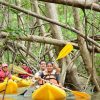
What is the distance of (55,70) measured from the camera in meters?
8.61

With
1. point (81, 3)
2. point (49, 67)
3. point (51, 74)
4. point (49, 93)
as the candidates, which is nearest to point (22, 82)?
point (51, 74)

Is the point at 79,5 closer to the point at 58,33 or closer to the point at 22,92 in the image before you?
the point at 22,92

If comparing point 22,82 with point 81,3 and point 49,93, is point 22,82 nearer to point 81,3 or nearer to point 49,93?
point 49,93

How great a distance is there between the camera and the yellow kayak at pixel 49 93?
694 centimetres

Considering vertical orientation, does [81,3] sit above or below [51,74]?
above

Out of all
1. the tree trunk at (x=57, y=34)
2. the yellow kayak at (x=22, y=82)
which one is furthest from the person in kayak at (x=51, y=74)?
the yellow kayak at (x=22, y=82)

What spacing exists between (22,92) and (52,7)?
2.12 meters

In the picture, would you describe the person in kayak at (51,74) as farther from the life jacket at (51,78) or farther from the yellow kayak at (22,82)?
the yellow kayak at (22,82)

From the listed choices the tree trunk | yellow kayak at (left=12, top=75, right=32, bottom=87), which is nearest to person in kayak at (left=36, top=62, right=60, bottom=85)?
the tree trunk

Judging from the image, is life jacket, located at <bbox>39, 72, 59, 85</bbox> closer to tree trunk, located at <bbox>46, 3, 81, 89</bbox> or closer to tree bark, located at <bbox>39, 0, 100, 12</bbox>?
tree trunk, located at <bbox>46, 3, 81, 89</bbox>

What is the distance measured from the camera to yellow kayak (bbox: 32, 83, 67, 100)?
6.94m

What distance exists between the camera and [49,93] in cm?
699

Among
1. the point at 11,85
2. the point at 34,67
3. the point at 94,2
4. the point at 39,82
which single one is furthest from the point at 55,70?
the point at 94,2

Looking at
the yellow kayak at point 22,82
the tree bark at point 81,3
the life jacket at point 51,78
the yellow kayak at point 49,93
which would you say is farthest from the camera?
the yellow kayak at point 22,82
